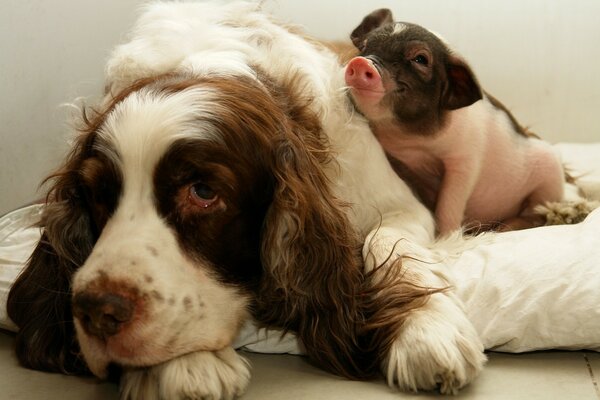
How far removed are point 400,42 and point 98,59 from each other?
5.30ft

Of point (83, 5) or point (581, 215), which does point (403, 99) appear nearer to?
point (581, 215)

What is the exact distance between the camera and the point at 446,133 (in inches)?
107

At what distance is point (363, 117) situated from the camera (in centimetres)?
255

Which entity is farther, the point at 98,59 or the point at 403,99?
the point at 98,59

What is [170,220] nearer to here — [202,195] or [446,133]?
[202,195]

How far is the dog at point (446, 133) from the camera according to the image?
2.56m

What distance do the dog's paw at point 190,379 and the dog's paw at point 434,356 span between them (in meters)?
0.37

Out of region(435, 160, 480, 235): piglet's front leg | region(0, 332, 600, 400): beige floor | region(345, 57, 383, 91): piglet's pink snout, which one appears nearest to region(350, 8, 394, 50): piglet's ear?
region(345, 57, 383, 91): piglet's pink snout

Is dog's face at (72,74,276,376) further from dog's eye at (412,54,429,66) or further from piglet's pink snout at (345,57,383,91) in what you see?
dog's eye at (412,54,429,66)

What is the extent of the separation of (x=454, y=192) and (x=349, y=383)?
3.29 ft

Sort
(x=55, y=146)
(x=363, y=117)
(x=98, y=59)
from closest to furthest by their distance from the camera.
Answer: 1. (x=363, y=117)
2. (x=55, y=146)
3. (x=98, y=59)

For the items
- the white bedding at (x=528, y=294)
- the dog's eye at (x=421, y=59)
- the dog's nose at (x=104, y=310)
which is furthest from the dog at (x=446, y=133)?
the dog's nose at (x=104, y=310)

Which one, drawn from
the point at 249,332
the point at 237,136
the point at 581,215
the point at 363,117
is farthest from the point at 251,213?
the point at 581,215

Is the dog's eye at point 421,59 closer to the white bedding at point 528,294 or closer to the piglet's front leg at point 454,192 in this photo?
the piglet's front leg at point 454,192
